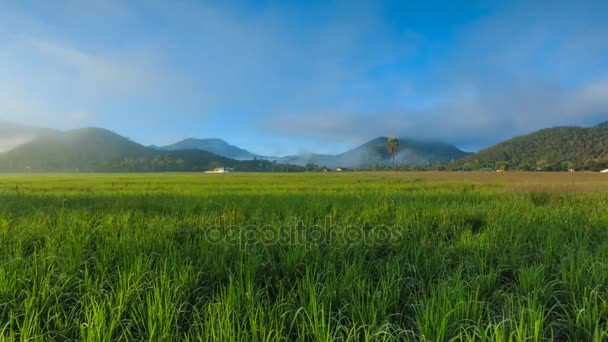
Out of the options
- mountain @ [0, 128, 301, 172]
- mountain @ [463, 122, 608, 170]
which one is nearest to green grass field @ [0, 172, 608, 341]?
mountain @ [0, 128, 301, 172]

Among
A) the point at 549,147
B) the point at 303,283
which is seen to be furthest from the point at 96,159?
the point at 549,147

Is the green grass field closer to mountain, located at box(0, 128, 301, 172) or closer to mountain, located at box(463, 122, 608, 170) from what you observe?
mountain, located at box(0, 128, 301, 172)

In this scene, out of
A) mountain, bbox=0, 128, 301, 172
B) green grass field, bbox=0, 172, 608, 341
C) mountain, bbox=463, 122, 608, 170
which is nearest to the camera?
green grass field, bbox=0, 172, 608, 341

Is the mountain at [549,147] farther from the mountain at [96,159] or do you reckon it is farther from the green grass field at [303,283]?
the green grass field at [303,283]

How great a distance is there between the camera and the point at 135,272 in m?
2.72

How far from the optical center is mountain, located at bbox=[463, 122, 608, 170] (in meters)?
97.9

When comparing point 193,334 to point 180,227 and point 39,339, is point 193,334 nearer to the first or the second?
point 39,339

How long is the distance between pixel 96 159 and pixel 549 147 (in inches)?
7727

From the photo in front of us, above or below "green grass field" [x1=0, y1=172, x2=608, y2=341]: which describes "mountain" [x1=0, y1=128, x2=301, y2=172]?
above

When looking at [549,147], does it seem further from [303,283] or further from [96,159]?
[96,159]

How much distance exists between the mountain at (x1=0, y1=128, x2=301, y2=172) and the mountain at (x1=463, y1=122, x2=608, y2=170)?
87057 millimetres

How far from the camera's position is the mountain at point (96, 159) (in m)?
111

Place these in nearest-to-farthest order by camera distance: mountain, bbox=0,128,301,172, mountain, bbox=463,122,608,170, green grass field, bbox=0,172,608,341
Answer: green grass field, bbox=0,172,608,341
mountain, bbox=463,122,608,170
mountain, bbox=0,128,301,172

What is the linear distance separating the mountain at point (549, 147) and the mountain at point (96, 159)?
87.1 m
